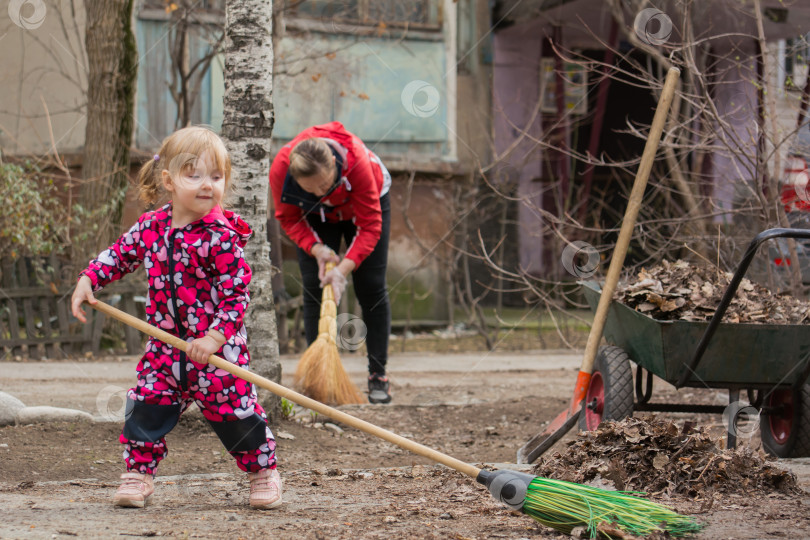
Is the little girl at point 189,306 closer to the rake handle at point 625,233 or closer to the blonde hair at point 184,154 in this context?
the blonde hair at point 184,154

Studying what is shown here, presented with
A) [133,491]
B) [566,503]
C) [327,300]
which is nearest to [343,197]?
[327,300]

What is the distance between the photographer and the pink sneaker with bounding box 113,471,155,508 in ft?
9.86

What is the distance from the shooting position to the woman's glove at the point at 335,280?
5.04 m

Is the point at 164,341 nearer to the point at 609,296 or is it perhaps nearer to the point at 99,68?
the point at 609,296

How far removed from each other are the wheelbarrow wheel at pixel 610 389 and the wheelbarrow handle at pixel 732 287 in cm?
26

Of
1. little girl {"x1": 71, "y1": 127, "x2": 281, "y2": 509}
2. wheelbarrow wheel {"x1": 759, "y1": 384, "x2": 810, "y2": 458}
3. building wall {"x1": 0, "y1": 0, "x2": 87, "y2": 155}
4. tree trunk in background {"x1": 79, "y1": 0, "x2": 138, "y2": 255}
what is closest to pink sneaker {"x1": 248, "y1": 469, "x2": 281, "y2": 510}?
little girl {"x1": 71, "y1": 127, "x2": 281, "y2": 509}

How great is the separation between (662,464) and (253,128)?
7.88 ft

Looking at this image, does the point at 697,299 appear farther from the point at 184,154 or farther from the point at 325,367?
the point at 184,154

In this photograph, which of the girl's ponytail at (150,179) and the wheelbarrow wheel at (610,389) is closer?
the girl's ponytail at (150,179)

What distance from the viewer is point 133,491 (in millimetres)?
3018

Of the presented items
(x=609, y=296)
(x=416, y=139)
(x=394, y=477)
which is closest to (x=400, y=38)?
(x=416, y=139)

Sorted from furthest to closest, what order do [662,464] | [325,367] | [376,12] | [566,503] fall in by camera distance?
[376,12] → [325,367] → [662,464] → [566,503]

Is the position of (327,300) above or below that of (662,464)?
above

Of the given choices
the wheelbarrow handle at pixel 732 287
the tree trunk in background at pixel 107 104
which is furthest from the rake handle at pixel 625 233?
the tree trunk in background at pixel 107 104
